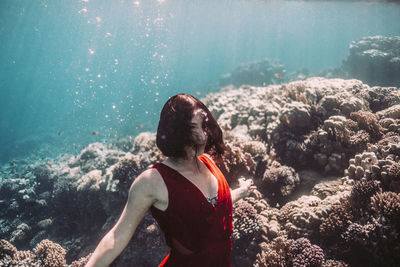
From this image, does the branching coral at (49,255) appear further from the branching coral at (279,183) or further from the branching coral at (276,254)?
the branching coral at (279,183)

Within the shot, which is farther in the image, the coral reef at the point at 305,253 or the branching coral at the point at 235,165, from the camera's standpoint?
the branching coral at the point at 235,165

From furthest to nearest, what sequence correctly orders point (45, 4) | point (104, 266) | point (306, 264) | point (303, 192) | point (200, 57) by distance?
point (200, 57) → point (45, 4) → point (303, 192) → point (306, 264) → point (104, 266)

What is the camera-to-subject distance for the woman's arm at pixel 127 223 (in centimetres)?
124

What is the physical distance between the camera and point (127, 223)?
1302mm

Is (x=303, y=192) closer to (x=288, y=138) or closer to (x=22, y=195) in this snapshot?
(x=288, y=138)

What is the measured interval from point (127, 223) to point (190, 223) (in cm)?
47

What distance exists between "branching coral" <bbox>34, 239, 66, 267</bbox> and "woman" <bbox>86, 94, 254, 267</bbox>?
5.90 meters

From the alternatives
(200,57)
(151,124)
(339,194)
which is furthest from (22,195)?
(200,57)

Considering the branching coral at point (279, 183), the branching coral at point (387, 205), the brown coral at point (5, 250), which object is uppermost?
the branching coral at point (387, 205)

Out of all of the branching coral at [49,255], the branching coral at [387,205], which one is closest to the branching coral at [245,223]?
the branching coral at [387,205]

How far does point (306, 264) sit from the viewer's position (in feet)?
9.98

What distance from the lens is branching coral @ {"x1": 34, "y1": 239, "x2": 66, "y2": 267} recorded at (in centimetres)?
538

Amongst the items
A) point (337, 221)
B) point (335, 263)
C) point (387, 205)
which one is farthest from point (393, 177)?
point (335, 263)

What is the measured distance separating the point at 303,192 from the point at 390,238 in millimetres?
1952
